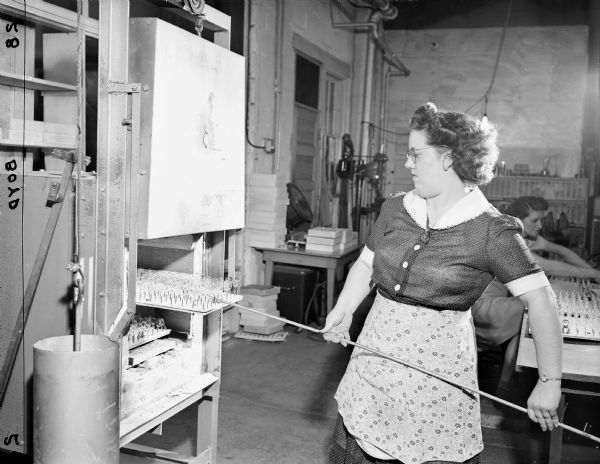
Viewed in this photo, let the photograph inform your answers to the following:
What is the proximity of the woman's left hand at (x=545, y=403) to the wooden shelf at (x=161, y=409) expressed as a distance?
54.3 inches

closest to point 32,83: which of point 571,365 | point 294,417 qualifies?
point 294,417

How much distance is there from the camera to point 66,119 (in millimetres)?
4184

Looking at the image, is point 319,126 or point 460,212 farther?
point 319,126

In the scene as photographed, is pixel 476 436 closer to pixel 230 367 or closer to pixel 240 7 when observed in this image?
pixel 230 367

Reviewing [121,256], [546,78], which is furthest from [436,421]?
[546,78]

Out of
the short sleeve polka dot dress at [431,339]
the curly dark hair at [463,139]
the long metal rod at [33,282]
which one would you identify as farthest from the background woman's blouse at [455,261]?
the long metal rod at [33,282]

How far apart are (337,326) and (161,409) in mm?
791

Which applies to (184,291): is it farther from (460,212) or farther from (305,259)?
(305,259)

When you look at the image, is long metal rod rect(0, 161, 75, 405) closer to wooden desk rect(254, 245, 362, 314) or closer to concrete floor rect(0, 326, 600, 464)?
concrete floor rect(0, 326, 600, 464)

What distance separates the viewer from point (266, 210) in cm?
600

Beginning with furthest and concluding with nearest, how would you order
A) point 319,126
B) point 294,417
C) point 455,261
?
1. point 319,126
2. point 294,417
3. point 455,261

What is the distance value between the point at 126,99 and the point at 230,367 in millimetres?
3225

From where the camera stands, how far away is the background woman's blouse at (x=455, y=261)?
197 cm

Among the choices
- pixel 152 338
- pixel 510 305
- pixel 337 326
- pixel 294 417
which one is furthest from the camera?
pixel 510 305
